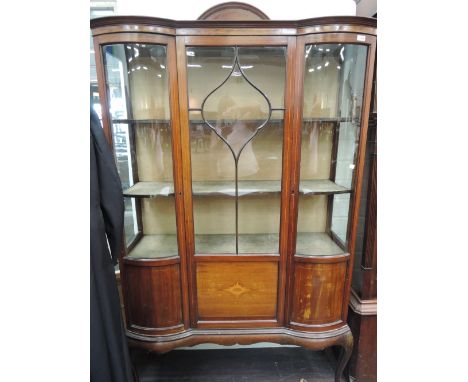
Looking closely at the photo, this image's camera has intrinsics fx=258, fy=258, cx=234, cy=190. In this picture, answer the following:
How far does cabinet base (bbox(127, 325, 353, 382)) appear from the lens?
1361 mm

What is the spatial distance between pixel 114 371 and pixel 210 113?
1.24m

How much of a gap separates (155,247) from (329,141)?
1.17 metres

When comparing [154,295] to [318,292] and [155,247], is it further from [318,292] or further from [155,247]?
[318,292]

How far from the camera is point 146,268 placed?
4.36 ft

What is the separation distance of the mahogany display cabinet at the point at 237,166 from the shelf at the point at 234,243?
11 mm

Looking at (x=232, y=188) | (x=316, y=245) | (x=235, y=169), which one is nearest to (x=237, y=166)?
(x=235, y=169)

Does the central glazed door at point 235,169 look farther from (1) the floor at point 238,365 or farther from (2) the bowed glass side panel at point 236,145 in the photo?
(1) the floor at point 238,365

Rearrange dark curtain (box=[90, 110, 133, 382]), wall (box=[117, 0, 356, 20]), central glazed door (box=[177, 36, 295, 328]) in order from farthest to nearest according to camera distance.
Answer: wall (box=[117, 0, 356, 20]) → central glazed door (box=[177, 36, 295, 328]) → dark curtain (box=[90, 110, 133, 382])

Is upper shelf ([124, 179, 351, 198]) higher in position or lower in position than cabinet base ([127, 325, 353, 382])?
higher

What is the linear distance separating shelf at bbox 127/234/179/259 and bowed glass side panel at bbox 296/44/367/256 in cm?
70

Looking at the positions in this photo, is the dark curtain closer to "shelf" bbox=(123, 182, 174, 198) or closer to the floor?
"shelf" bbox=(123, 182, 174, 198)

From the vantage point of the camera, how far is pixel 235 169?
4.70 feet

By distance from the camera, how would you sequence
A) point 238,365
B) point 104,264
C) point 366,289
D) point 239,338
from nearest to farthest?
point 104,264 → point 239,338 → point 366,289 → point 238,365

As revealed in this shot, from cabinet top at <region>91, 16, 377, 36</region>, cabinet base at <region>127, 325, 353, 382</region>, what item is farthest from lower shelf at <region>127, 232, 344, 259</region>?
cabinet top at <region>91, 16, 377, 36</region>
